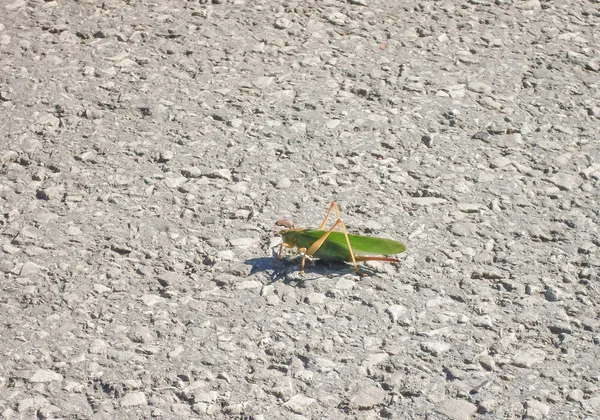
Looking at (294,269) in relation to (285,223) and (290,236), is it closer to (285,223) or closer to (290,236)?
(290,236)

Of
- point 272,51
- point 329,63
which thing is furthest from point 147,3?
point 329,63

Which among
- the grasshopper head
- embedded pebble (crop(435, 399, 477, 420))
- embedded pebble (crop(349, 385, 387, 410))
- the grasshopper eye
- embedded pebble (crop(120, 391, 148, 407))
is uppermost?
the grasshopper head

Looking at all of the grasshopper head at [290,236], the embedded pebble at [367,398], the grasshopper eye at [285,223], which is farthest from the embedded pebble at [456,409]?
the grasshopper eye at [285,223]

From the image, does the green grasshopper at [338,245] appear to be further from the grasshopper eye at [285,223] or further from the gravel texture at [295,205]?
the grasshopper eye at [285,223]

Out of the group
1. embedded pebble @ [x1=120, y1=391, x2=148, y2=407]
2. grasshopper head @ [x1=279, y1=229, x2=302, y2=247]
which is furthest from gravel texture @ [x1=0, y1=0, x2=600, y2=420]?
grasshopper head @ [x1=279, y1=229, x2=302, y2=247]

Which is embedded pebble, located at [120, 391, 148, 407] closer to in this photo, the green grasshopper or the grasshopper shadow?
the grasshopper shadow

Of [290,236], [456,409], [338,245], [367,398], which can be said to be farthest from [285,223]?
[456,409]
